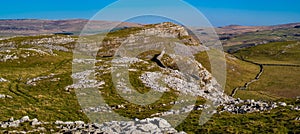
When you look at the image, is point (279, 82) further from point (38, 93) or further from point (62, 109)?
point (62, 109)

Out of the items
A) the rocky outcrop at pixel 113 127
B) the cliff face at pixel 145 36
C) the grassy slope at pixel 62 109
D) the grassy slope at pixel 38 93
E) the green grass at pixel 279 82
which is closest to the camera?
the rocky outcrop at pixel 113 127

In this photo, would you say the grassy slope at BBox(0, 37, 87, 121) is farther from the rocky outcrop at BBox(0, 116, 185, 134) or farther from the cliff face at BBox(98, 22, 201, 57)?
the cliff face at BBox(98, 22, 201, 57)

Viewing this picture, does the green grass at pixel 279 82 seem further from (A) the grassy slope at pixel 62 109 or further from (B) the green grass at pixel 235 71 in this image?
(A) the grassy slope at pixel 62 109

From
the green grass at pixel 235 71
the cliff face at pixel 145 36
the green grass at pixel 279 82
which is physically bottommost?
the green grass at pixel 279 82

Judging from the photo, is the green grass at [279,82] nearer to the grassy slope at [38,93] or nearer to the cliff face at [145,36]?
the cliff face at [145,36]

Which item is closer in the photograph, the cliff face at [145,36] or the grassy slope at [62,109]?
the grassy slope at [62,109]

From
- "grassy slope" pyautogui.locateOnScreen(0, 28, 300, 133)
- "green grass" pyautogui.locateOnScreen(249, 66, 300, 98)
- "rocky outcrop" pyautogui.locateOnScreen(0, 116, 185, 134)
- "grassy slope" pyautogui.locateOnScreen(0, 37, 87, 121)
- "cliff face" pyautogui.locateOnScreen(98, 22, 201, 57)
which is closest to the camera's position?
"rocky outcrop" pyautogui.locateOnScreen(0, 116, 185, 134)

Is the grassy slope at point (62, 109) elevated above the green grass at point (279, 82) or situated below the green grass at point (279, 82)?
above

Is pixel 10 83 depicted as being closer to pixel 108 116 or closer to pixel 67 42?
pixel 108 116

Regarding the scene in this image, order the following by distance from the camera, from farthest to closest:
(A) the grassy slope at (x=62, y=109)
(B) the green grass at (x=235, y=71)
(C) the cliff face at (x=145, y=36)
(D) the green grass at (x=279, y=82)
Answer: (B) the green grass at (x=235, y=71) → (C) the cliff face at (x=145, y=36) → (D) the green grass at (x=279, y=82) → (A) the grassy slope at (x=62, y=109)

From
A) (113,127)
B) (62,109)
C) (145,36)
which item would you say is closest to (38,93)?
(62,109)

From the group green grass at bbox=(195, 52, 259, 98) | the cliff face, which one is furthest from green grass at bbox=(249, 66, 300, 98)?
the cliff face

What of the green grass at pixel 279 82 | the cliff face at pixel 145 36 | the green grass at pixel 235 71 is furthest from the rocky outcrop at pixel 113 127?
the green grass at pixel 279 82

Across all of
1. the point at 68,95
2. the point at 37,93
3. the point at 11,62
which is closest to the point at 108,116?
the point at 68,95
